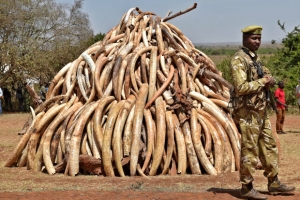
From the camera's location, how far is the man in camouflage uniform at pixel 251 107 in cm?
663

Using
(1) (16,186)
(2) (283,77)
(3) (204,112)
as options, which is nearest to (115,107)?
(3) (204,112)

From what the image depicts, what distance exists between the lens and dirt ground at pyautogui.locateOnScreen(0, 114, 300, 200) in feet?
23.4

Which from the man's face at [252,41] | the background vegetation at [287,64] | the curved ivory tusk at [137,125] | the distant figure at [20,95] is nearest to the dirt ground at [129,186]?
the curved ivory tusk at [137,125]

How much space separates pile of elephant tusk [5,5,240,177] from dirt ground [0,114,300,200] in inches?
11.0

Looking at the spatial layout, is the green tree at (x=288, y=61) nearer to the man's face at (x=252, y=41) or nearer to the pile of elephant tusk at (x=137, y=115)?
the pile of elephant tusk at (x=137, y=115)

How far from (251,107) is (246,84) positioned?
0.27 metres

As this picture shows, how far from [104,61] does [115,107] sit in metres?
1.17

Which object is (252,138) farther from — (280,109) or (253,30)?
(280,109)

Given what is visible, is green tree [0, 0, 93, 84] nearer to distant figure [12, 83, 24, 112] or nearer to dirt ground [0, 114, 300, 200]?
distant figure [12, 83, 24, 112]

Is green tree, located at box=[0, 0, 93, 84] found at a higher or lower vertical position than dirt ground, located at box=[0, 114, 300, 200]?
higher

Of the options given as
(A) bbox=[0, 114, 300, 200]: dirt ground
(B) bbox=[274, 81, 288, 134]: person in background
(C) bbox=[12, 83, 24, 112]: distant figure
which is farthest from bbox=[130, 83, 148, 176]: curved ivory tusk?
(C) bbox=[12, 83, 24, 112]: distant figure

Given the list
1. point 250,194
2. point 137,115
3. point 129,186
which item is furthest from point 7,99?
point 250,194

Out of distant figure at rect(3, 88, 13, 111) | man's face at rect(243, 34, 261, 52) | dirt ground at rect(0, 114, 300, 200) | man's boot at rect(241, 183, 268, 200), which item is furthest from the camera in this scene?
distant figure at rect(3, 88, 13, 111)

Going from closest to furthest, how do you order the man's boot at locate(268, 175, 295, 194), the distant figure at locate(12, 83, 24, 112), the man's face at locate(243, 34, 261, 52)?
the man's face at locate(243, 34, 261, 52), the man's boot at locate(268, 175, 295, 194), the distant figure at locate(12, 83, 24, 112)
